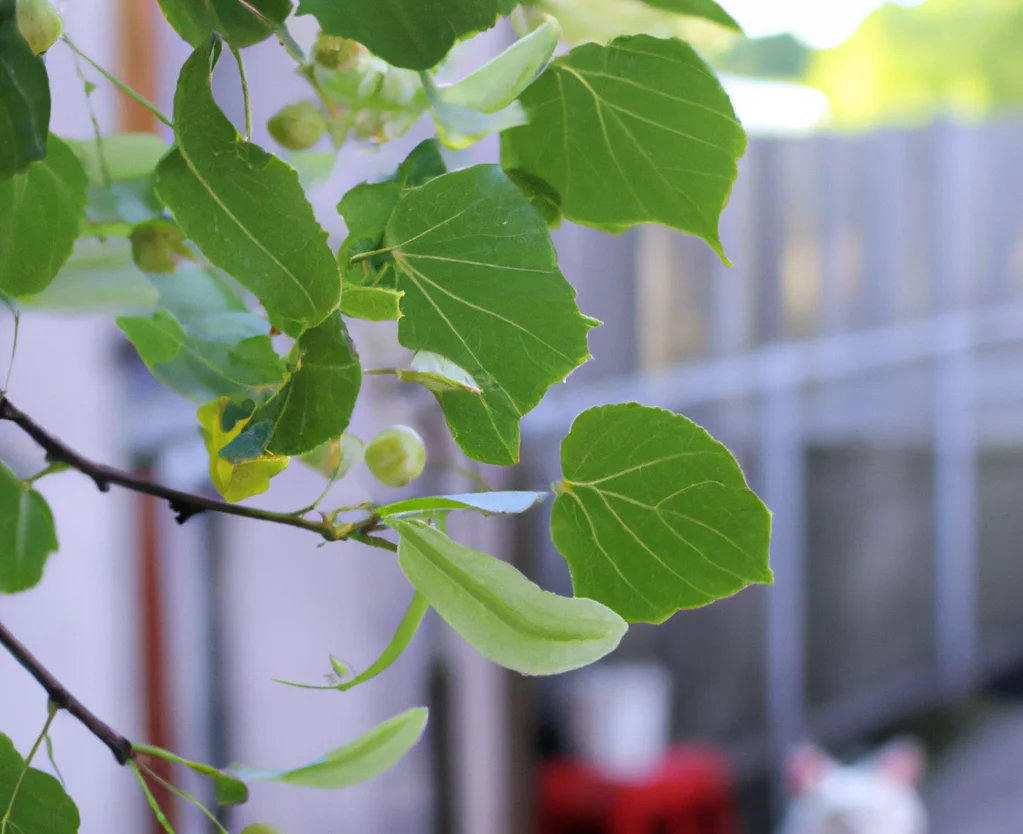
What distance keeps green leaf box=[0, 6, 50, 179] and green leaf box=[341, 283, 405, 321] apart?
0.05m

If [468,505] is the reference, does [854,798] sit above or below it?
below

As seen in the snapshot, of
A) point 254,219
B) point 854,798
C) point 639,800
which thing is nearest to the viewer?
point 254,219

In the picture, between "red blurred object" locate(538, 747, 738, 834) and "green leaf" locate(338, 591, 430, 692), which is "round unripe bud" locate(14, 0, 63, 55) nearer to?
"green leaf" locate(338, 591, 430, 692)

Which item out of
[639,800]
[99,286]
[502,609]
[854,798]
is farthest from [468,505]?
[639,800]

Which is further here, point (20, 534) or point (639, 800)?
point (639, 800)

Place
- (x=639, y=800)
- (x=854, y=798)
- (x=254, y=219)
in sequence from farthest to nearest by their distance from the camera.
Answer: (x=639, y=800)
(x=854, y=798)
(x=254, y=219)

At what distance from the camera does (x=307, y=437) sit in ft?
0.51

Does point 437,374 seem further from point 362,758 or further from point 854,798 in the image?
point 854,798

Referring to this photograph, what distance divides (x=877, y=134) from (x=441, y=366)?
2.67 metres

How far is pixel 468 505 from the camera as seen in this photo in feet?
0.51

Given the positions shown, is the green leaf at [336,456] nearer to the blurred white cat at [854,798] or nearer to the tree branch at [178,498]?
the tree branch at [178,498]

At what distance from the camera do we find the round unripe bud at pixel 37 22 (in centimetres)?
16

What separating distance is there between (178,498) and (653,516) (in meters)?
0.09

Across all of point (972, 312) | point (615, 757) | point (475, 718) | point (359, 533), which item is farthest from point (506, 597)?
point (972, 312)
